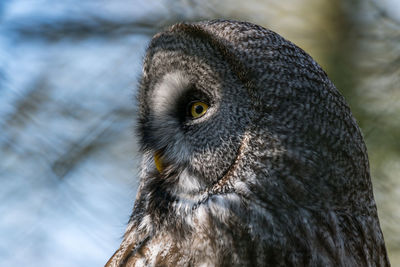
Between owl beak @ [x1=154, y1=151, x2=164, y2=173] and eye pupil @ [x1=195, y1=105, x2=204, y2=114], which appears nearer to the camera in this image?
eye pupil @ [x1=195, y1=105, x2=204, y2=114]

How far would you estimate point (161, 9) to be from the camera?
12.2 feet

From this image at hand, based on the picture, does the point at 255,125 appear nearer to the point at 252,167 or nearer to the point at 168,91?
the point at 252,167

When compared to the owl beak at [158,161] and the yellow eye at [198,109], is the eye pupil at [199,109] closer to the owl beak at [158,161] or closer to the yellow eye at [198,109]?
the yellow eye at [198,109]

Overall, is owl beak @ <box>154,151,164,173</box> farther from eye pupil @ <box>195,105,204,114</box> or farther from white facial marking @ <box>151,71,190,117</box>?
eye pupil @ <box>195,105,204,114</box>

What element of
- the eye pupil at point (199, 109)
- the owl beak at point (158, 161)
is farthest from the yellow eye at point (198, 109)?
the owl beak at point (158, 161)

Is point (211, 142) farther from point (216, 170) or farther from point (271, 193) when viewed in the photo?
point (271, 193)

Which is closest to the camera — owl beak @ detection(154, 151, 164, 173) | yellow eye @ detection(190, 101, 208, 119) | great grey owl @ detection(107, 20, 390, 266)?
great grey owl @ detection(107, 20, 390, 266)

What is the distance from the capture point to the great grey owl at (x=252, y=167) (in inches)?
71.4

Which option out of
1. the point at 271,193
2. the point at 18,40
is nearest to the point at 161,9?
the point at 18,40

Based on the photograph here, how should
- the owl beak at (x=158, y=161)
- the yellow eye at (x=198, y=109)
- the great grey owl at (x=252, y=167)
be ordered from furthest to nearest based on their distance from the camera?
the owl beak at (x=158, y=161)
the yellow eye at (x=198, y=109)
the great grey owl at (x=252, y=167)

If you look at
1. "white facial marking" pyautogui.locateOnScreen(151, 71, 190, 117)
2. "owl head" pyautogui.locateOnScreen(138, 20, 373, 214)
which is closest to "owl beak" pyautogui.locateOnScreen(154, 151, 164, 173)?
"owl head" pyautogui.locateOnScreen(138, 20, 373, 214)

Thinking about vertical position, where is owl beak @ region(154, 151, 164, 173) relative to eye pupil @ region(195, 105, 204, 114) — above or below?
below

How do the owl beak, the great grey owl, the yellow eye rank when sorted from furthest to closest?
the owl beak
the yellow eye
the great grey owl

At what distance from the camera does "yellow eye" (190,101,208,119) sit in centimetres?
204
